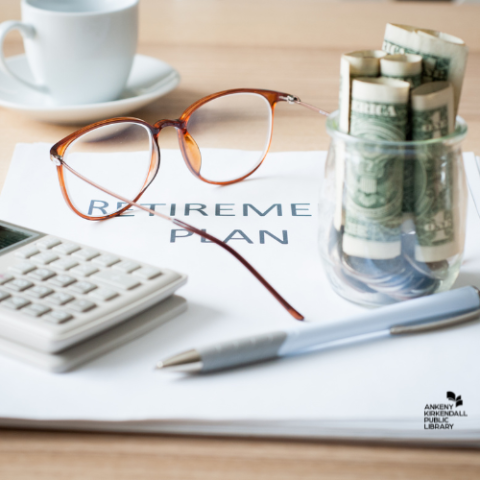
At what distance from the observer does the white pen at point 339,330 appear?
1.06 feet

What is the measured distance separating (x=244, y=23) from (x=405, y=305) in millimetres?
819

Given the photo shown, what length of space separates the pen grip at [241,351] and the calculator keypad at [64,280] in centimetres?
6

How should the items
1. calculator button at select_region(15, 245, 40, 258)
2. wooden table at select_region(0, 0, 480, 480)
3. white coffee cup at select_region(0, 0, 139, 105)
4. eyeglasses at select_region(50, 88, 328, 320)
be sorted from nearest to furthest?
wooden table at select_region(0, 0, 480, 480) → calculator button at select_region(15, 245, 40, 258) → eyeglasses at select_region(50, 88, 328, 320) → white coffee cup at select_region(0, 0, 139, 105)

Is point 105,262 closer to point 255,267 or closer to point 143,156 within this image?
point 255,267

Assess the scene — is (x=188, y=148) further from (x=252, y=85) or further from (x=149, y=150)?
(x=252, y=85)

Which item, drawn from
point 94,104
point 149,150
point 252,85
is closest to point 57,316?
point 149,150

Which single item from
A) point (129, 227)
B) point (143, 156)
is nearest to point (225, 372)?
point (129, 227)

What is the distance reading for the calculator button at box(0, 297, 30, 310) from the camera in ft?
1.09

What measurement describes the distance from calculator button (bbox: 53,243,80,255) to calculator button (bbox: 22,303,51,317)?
0.07m

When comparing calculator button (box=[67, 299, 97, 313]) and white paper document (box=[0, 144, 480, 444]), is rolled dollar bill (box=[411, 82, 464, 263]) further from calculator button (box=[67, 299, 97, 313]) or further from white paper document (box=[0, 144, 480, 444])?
calculator button (box=[67, 299, 97, 313])

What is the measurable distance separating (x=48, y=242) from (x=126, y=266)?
6 cm

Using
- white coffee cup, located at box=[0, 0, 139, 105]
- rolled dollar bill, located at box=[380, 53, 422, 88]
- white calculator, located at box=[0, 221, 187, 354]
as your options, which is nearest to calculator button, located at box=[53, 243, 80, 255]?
white calculator, located at box=[0, 221, 187, 354]

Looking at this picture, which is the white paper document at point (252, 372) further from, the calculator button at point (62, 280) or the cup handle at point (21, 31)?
the cup handle at point (21, 31)

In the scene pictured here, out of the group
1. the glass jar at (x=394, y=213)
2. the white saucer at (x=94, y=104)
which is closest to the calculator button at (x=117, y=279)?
the glass jar at (x=394, y=213)
